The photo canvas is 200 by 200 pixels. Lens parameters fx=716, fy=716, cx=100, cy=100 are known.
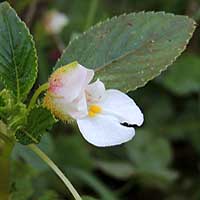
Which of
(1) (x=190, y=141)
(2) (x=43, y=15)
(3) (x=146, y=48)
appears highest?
(2) (x=43, y=15)

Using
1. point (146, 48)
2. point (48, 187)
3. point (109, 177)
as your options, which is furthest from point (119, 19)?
point (109, 177)

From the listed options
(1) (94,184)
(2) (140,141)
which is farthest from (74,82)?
(2) (140,141)

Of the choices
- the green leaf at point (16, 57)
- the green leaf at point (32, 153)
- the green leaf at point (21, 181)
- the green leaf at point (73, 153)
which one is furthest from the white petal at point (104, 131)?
the green leaf at point (73, 153)

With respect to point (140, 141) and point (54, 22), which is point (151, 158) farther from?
point (54, 22)

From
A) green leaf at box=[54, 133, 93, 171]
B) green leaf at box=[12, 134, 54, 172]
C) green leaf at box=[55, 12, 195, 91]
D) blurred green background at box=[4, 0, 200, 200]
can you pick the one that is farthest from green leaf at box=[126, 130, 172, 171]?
green leaf at box=[55, 12, 195, 91]

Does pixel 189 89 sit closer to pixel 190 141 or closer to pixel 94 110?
pixel 190 141

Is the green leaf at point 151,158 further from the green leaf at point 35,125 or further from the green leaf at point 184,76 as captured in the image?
the green leaf at point 35,125
